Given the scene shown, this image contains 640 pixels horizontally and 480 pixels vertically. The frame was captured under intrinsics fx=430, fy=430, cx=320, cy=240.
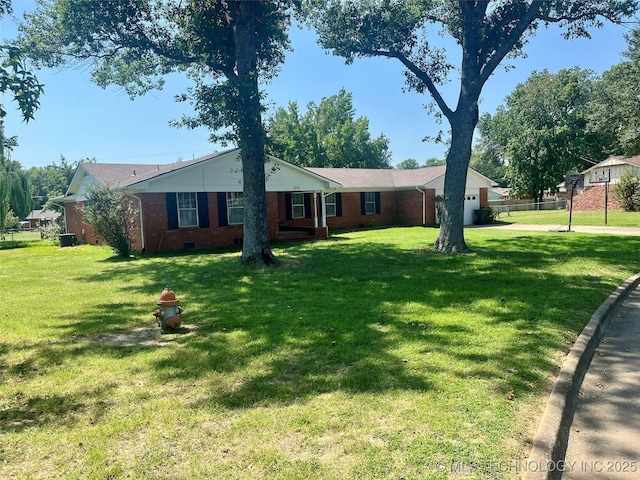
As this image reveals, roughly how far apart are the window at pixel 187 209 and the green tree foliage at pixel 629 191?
94.4ft

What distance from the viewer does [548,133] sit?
4050cm

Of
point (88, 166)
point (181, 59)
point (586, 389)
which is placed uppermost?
point (181, 59)

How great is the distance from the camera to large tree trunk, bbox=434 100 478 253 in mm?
13414

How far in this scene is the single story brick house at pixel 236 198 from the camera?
55.4ft

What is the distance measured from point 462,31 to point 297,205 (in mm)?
11764

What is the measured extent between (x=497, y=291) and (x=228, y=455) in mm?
6231

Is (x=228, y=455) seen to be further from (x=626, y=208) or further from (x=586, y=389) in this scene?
(x=626, y=208)

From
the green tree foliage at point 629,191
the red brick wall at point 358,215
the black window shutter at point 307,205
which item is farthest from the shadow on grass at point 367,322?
the green tree foliage at point 629,191

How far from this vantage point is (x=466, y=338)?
5238mm

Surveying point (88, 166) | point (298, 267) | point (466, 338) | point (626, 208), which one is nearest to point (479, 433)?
point (466, 338)

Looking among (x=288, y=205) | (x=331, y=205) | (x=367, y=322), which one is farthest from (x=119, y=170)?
(x=367, y=322)

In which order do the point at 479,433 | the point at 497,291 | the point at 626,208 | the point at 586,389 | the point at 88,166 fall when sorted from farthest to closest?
the point at 626,208 < the point at 88,166 < the point at 497,291 < the point at 586,389 < the point at 479,433

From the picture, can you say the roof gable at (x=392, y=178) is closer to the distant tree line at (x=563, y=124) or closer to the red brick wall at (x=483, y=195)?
the red brick wall at (x=483, y=195)

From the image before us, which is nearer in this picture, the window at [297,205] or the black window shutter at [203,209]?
the black window shutter at [203,209]
